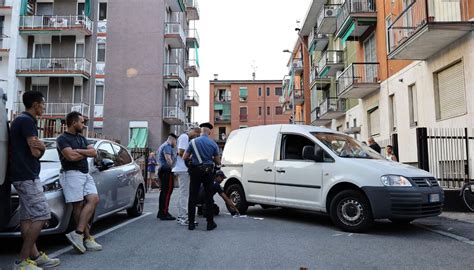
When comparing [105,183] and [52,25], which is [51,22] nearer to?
[52,25]

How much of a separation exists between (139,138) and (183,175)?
24.0 meters

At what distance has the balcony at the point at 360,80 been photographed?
2044 cm

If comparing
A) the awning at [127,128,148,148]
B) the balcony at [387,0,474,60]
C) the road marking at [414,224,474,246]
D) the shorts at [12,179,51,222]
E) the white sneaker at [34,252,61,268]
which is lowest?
the road marking at [414,224,474,246]

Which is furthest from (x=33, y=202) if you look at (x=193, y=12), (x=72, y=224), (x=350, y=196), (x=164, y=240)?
(x=193, y=12)

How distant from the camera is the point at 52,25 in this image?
100 ft

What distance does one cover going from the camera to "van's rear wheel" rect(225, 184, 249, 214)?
958cm

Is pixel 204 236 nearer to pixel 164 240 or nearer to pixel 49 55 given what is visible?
pixel 164 240

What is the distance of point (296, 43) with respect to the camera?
4497 centimetres

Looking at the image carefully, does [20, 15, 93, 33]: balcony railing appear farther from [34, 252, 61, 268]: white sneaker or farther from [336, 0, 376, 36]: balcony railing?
[34, 252, 61, 268]: white sneaker

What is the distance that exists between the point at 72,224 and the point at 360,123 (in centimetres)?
1964

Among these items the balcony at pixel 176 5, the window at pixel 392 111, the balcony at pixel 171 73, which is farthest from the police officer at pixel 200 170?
the balcony at pixel 176 5

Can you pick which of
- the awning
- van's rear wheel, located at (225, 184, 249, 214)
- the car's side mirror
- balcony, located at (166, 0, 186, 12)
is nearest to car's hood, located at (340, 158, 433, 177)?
van's rear wheel, located at (225, 184, 249, 214)

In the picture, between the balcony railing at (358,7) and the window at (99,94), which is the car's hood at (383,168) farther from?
the window at (99,94)

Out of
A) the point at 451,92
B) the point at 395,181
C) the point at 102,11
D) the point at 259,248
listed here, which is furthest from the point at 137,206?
the point at 102,11
